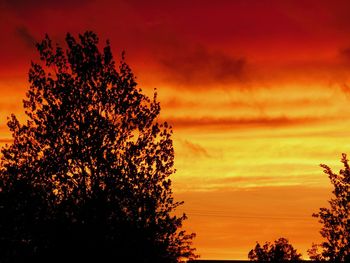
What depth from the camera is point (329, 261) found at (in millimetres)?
55375

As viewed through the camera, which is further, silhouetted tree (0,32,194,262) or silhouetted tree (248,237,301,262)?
silhouetted tree (248,237,301,262)

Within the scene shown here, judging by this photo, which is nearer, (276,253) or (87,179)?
(87,179)

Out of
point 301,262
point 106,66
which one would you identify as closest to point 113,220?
A: point 106,66

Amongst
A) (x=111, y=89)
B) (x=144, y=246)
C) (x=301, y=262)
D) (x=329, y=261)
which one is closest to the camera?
(x=144, y=246)

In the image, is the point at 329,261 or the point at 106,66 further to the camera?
the point at 329,261

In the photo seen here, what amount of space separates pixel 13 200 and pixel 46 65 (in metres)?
9.09

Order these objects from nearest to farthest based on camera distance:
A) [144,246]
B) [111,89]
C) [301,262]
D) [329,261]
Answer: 1. [144,246]
2. [111,89]
3. [329,261]
4. [301,262]

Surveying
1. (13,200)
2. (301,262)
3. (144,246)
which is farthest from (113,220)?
(301,262)

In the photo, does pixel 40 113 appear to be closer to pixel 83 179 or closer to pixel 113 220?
pixel 83 179

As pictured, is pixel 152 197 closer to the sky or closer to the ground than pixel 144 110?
closer to the ground

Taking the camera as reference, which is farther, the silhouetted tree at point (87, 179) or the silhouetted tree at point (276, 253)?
the silhouetted tree at point (276, 253)

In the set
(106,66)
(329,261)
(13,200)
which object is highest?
(106,66)

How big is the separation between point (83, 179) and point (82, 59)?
8096 mm

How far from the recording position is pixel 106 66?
47.3m
